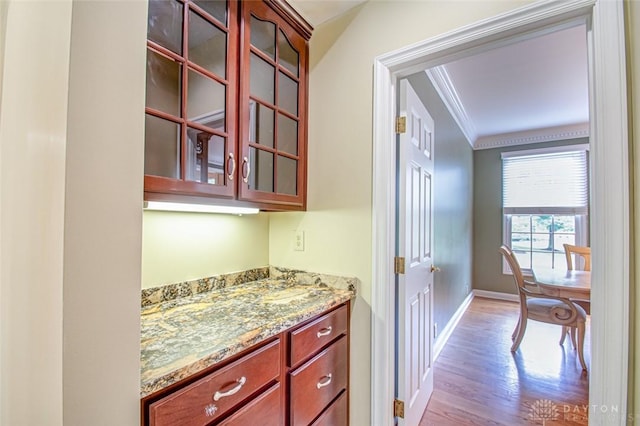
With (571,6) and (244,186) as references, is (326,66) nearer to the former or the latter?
(244,186)

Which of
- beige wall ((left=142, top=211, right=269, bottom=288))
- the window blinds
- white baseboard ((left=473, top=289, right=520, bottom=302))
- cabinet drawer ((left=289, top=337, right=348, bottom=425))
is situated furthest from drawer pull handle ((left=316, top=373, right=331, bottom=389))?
the window blinds

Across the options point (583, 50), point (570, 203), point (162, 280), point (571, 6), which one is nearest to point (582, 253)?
point (570, 203)

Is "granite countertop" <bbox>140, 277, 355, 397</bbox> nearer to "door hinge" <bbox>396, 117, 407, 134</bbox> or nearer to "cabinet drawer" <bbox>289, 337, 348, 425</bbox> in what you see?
"cabinet drawer" <bbox>289, 337, 348, 425</bbox>

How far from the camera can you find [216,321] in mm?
1014

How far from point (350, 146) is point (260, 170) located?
0.51 m

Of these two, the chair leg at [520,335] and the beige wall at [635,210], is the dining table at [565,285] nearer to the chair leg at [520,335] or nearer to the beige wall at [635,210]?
the chair leg at [520,335]

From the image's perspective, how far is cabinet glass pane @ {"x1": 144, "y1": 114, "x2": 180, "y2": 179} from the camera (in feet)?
3.05

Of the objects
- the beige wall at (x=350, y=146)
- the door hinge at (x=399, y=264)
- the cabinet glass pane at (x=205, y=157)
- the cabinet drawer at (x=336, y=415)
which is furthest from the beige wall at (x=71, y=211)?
the door hinge at (x=399, y=264)

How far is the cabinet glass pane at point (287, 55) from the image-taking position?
1.46 meters

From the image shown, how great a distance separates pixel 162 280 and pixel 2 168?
2.99ft

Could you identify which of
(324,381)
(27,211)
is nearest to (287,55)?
(27,211)

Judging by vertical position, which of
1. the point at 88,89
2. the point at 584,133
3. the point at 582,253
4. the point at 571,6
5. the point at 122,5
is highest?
the point at 584,133

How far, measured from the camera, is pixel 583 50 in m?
2.24

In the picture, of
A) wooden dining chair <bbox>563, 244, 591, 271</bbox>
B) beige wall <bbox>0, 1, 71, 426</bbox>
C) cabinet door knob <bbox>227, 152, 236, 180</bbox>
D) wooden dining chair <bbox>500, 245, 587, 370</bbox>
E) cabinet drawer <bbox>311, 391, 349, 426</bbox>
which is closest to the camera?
beige wall <bbox>0, 1, 71, 426</bbox>
